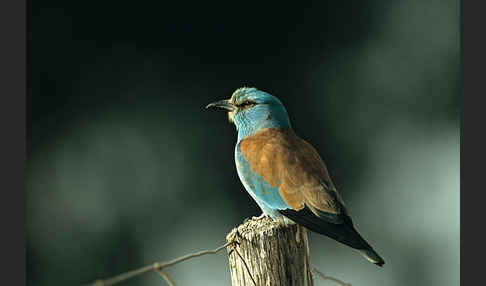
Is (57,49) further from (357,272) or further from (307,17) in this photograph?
(357,272)

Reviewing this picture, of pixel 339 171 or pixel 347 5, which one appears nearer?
pixel 339 171

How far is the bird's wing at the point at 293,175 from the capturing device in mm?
2598

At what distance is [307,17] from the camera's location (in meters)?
5.72

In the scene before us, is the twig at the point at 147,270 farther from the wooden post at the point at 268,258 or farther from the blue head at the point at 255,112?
the blue head at the point at 255,112

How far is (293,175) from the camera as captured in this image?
2.70 m

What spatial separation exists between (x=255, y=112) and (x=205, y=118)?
235 cm

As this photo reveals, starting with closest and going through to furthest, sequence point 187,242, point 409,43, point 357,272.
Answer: point 357,272 < point 187,242 < point 409,43

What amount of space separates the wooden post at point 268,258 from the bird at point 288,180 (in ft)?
0.64

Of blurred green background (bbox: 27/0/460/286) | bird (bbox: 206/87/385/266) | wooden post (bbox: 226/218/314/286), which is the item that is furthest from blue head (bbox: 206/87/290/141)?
blurred green background (bbox: 27/0/460/286)

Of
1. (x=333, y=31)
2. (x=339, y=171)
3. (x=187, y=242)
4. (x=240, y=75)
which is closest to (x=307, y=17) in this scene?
(x=333, y=31)

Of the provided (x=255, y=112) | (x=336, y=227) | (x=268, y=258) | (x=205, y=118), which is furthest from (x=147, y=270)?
(x=205, y=118)

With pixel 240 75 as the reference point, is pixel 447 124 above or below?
below

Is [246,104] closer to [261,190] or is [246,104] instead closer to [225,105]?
[225,105]

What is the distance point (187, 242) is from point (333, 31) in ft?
7.52
